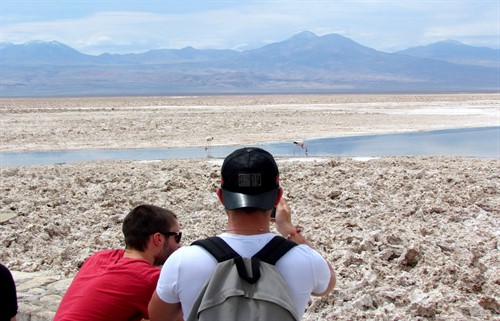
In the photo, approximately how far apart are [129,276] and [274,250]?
3.53ft

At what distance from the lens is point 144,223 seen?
3479 millimetres

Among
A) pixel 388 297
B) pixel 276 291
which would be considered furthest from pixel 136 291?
pixel 388 297

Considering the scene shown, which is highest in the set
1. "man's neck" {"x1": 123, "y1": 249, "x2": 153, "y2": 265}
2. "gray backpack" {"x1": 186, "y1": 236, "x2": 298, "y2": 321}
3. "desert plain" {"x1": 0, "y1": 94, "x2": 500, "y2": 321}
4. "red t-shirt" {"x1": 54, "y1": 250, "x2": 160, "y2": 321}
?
"gray backpack" {"x1": 186, "y1": 236, "x2": 298, "y2": 321}

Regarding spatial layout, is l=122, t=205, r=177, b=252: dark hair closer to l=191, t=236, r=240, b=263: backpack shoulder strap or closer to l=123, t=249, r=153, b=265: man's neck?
l=123, t=249, r=153, b=265: man's neck

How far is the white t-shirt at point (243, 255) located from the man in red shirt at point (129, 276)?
2.38 feet

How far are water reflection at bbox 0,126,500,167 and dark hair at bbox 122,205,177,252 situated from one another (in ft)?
47.4

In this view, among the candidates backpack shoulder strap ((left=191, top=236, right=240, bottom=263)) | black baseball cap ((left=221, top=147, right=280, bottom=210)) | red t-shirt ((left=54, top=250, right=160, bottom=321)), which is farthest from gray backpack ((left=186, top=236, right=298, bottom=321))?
red t-shirt ((left=54, top=250, right=160, bottom=321))

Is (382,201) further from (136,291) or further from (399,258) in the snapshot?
(136,291)

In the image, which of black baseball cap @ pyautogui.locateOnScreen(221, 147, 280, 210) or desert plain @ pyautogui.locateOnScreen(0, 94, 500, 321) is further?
desert plain @ pyautogui.locateOnScreen(0, 94, 500, 321)

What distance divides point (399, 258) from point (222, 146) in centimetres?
1561

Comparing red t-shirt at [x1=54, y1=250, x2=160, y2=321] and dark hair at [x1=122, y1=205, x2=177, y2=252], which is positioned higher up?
dark hair at [x1=122, y1=205, x2=177, y2=252]

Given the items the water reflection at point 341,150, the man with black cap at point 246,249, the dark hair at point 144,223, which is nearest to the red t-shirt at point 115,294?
the dark hair at point 144,223

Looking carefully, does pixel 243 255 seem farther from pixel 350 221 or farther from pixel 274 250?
pixel 350 221

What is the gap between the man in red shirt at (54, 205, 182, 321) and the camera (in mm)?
3375
